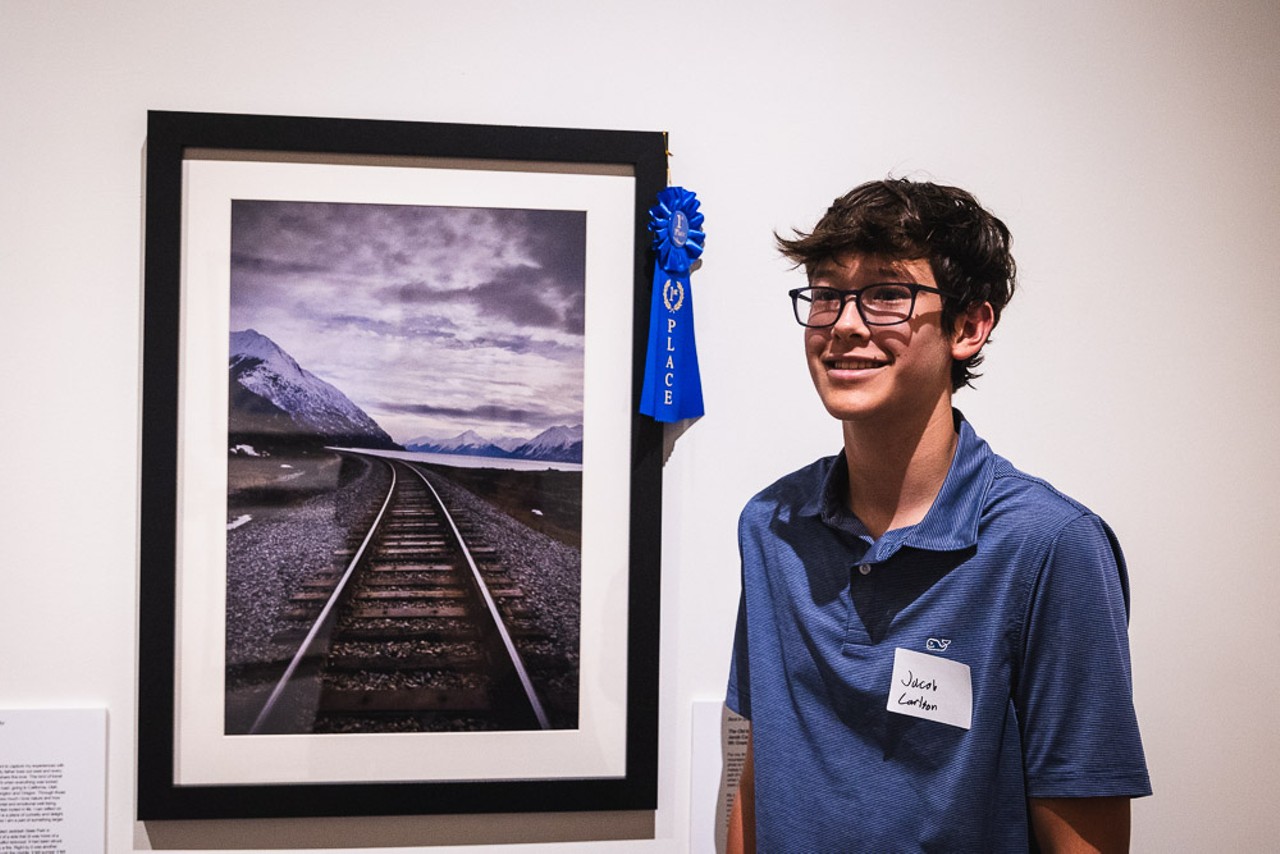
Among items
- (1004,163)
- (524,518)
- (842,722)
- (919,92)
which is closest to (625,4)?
(919,92)

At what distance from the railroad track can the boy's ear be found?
730mm

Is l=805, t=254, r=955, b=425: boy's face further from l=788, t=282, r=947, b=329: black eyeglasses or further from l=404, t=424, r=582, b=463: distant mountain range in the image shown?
l=404, t=424, r=582, b=463: distant mountain range

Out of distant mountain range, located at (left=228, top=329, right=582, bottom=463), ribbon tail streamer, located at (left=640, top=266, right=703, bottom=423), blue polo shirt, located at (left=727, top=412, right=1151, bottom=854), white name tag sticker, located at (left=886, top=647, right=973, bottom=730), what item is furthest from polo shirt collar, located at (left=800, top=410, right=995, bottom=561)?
distant mountain range, located at (left=228, top=329, right=582, bottom=463)

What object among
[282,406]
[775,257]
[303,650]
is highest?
[775,257]

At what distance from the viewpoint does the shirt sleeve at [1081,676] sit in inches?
35.9

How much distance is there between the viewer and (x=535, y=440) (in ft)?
4.47

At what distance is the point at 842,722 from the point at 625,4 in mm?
1076

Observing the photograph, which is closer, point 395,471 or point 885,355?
point 885,355

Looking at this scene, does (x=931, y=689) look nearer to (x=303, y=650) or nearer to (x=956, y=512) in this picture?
(x=956, y=512)

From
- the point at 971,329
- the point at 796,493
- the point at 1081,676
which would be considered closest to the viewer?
the point at 1081,676

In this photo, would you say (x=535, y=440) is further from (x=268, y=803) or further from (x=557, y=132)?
(x=268, y=803)

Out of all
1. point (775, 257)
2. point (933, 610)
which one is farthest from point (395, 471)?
point (933, 610)

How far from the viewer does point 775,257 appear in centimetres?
140

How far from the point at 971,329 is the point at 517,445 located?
0.67 meters
